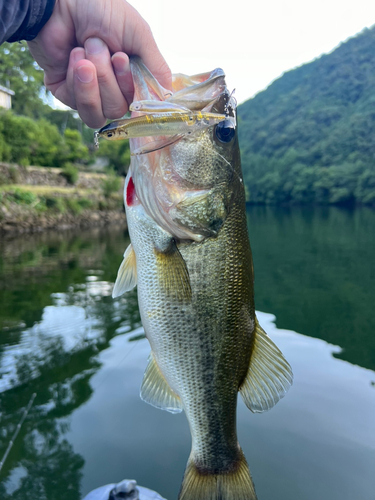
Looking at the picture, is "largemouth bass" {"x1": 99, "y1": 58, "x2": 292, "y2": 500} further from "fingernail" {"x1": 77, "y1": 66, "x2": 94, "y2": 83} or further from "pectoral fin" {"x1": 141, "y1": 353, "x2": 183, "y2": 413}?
"fingernail" {"x1": 77, "y1": 66, "x2": 94, "y2": 83}

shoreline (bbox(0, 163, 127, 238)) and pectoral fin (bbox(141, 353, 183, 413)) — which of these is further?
shoreline (bbox(0, 163, 127, 238))

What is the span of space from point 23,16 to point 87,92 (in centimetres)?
47

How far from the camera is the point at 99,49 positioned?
1.82 m

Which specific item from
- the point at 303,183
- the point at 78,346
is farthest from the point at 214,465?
the point at 303,183

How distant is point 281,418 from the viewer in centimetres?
394

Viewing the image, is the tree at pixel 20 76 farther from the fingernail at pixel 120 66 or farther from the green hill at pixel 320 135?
the green hill at pixel 320 135

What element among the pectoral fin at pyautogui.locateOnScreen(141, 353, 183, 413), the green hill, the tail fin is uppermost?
the green hill

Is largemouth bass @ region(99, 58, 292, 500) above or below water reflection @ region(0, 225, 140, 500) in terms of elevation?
above

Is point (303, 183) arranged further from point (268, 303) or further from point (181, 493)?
point (181, 493)

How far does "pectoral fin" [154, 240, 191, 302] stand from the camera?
1684 mm

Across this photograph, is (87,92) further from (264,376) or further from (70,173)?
(70,173)

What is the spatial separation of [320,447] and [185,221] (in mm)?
2985

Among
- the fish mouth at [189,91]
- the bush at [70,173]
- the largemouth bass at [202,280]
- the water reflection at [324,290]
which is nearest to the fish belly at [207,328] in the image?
the largemouth bass at [202,280]

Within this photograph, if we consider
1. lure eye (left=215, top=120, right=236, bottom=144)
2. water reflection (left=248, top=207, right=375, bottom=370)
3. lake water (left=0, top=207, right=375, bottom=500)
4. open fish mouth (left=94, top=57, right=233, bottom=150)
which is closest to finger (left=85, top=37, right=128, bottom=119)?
open fish mouth (left=94, top=57, right=233, bottom=150)
